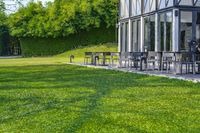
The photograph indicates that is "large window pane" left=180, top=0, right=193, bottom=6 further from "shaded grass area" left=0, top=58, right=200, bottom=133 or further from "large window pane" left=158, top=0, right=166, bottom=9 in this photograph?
"shaded grass area" left=0, top=58, right=200, bottom=133

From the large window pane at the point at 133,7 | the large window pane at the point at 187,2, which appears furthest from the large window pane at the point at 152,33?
the large window pane at the point at 187,2

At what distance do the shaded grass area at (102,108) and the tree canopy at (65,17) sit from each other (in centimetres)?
3058

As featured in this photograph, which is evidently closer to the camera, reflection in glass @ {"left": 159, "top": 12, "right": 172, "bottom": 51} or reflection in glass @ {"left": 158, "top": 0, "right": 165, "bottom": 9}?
reflection in glass @ {"left": 159, "top": 12, "right": 172, "bottom": 51}

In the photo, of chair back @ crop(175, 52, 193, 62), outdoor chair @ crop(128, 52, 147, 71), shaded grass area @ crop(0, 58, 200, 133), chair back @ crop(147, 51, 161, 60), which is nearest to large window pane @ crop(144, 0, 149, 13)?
outdoor chair @ crop(128, 52, 147, 71)

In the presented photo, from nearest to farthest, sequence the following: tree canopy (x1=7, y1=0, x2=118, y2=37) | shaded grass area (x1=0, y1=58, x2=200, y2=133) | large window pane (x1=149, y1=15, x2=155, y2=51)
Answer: shaded grass area (x1=0, y1=58, x2=200, y2=133), large window pane (x1=149, y1=15, x2=155, y2=51), tree canopy (x1=7, y1=0, x2=118, y2=37)

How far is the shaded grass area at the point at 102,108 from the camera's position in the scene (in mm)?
5625

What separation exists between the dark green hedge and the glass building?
1852cm

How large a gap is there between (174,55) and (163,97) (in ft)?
19.7

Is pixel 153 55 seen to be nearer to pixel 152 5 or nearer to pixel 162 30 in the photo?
pixel 162 30

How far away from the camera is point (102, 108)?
23.2 ft

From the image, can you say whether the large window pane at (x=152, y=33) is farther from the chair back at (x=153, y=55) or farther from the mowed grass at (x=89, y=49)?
the mowed grass at (x=89, y=49)

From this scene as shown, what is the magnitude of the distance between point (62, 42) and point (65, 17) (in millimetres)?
3047

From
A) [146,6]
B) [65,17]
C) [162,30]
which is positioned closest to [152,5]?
[146,6]

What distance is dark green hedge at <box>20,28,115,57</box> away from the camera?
138 ft
